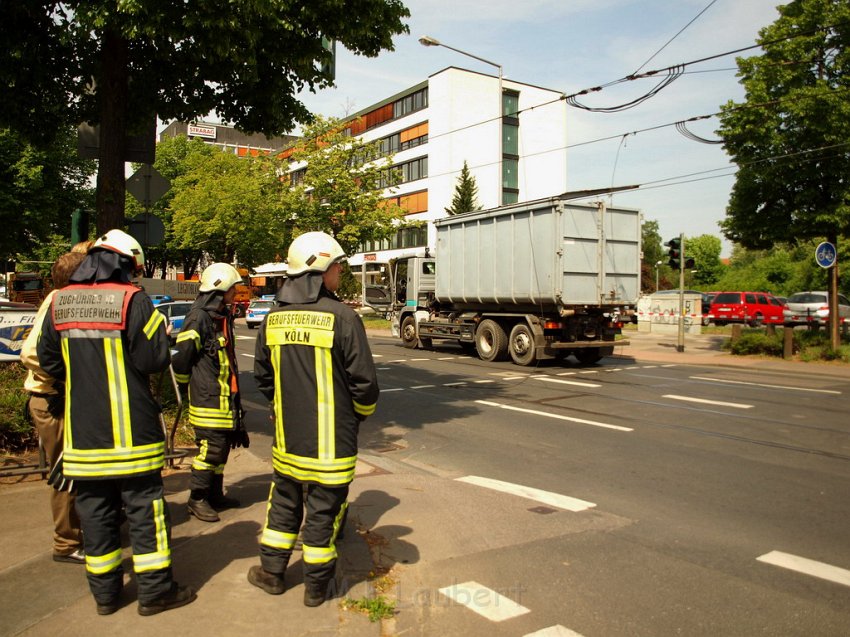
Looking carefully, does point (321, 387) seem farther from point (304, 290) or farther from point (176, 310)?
point (176, 310)

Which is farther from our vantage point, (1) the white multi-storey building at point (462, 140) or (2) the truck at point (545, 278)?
(1) the white multi-storey building at point (462, 140)

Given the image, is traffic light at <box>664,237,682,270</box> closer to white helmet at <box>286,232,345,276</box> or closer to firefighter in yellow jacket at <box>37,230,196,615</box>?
white helmet at <box>286,232,345,276</box>

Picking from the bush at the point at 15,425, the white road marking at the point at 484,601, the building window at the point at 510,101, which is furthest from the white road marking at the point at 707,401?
the building window at the point at 510,101

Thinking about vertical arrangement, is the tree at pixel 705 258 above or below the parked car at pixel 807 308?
above

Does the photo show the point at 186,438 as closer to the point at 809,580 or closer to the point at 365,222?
the point at 809,580

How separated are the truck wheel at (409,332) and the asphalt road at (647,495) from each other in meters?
7.43

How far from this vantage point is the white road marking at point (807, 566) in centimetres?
389

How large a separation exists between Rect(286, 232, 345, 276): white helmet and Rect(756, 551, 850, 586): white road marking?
3100 mm

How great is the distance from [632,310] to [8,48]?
12.7 meters

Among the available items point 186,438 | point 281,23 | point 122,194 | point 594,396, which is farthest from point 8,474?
point 594,396

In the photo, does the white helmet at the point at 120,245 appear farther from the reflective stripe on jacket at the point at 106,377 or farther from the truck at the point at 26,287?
the truck at the point at 26,287

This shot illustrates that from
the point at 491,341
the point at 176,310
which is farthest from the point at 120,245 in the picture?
the point at 176,310

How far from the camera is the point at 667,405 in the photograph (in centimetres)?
1020

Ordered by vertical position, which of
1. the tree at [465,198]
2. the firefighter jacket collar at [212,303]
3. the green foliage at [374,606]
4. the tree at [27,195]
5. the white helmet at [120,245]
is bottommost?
the green foliage at [374,606]
